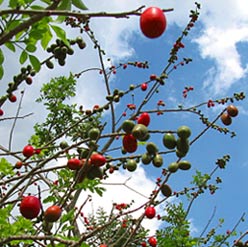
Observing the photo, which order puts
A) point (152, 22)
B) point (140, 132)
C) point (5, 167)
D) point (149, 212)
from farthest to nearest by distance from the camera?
1. point (5, 167)
2. point (149, 212)
3. point (140, 132)
4. point (152, 22)

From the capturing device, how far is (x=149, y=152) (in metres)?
2.67

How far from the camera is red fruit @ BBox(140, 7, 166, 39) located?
189cm

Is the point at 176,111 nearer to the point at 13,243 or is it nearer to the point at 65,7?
the point at 13,243

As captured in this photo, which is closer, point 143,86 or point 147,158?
point 147,158

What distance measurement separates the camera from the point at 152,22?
74.1 inches

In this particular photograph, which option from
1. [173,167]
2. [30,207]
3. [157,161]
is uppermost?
[173,167]

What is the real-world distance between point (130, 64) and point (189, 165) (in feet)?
24.5

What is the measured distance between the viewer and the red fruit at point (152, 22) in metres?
1.89

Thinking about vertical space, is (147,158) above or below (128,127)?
below

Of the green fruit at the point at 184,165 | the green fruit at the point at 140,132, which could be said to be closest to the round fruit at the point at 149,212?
the green fruit at the point at 184,165

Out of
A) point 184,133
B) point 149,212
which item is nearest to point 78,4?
point 184,133

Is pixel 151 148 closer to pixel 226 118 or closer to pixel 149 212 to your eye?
pixel 149 212

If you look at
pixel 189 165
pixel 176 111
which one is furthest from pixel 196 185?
pixel 189 165

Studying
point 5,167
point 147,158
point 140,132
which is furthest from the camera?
point 5,167
